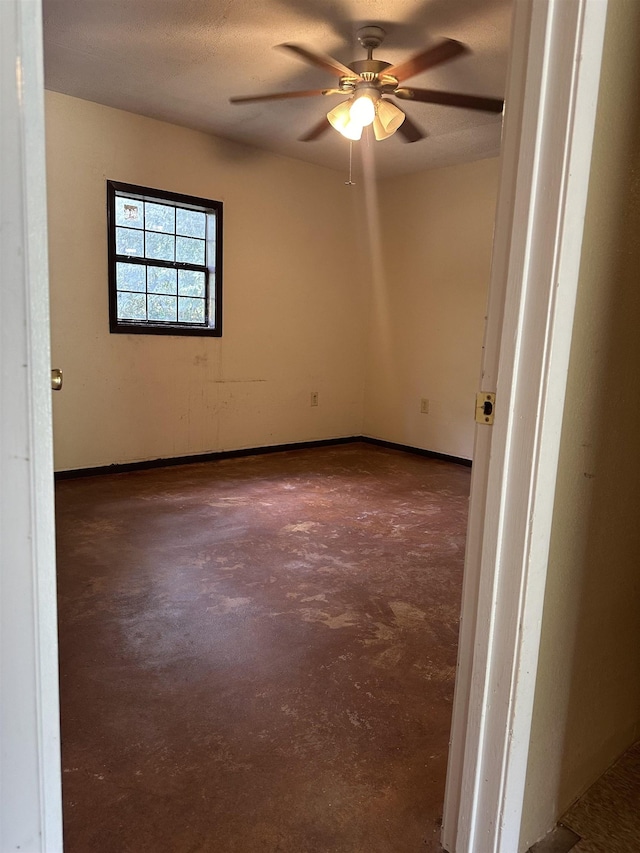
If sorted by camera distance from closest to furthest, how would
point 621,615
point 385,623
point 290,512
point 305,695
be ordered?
point 621,615
point 305,695
point 385,623
point 290,512

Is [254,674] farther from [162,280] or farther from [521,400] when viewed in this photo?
[162,280]

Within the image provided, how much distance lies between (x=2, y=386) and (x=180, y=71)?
323 cm

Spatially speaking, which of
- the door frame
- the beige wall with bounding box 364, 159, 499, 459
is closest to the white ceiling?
the beige wall with bounding box 364, 159, 499, 459

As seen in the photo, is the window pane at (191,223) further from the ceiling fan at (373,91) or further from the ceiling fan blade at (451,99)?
the ceiling fan blade at (451,99)

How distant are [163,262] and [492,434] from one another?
3.67m

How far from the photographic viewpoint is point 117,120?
12.5 feet

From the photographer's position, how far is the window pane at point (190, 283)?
4.31 meters

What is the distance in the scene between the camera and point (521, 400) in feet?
3.22

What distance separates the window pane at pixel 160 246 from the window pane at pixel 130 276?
13 centimetres

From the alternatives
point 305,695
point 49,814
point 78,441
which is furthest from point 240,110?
point 49,814

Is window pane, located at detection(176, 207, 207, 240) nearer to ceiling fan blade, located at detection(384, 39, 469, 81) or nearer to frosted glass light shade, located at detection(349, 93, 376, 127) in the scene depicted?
frosted glass light shade, located at detection(349, 93, 376, 127)

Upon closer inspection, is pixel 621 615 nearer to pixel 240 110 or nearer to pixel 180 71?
pixel 180 71

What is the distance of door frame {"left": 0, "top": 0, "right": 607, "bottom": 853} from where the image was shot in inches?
23.5

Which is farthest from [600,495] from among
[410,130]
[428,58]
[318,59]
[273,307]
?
[273,307]
